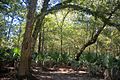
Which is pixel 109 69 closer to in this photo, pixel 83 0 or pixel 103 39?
pixel 83 0

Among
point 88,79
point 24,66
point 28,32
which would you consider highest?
point 28,32

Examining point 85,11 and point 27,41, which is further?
point 85,11

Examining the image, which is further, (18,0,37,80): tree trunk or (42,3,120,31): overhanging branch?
(42,3,120,31): overhanging branch

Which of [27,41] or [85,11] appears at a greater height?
[85,11]

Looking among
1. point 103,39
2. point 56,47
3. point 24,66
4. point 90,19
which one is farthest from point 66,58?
point 56,47

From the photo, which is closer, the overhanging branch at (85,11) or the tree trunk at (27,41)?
the tree trunk at (27,41)

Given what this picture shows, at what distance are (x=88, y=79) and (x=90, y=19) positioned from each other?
1256cm

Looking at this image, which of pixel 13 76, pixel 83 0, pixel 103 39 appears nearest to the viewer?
pixel 13 76

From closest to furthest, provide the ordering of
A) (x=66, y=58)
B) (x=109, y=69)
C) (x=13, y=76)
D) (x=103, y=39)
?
(x=13, y=76) → (x=109, y=69) → (x=66, y=58) → (x=103, y=39)

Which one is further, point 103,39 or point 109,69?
point 103,39

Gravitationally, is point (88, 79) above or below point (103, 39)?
below

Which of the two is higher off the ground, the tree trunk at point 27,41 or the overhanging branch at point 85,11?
the overhanging branch at point 85,11

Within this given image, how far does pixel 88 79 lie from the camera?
14.2 meters

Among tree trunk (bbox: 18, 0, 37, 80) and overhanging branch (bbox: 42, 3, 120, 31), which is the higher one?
overhanging branch (bbox: 42, 3, 120, 31)
